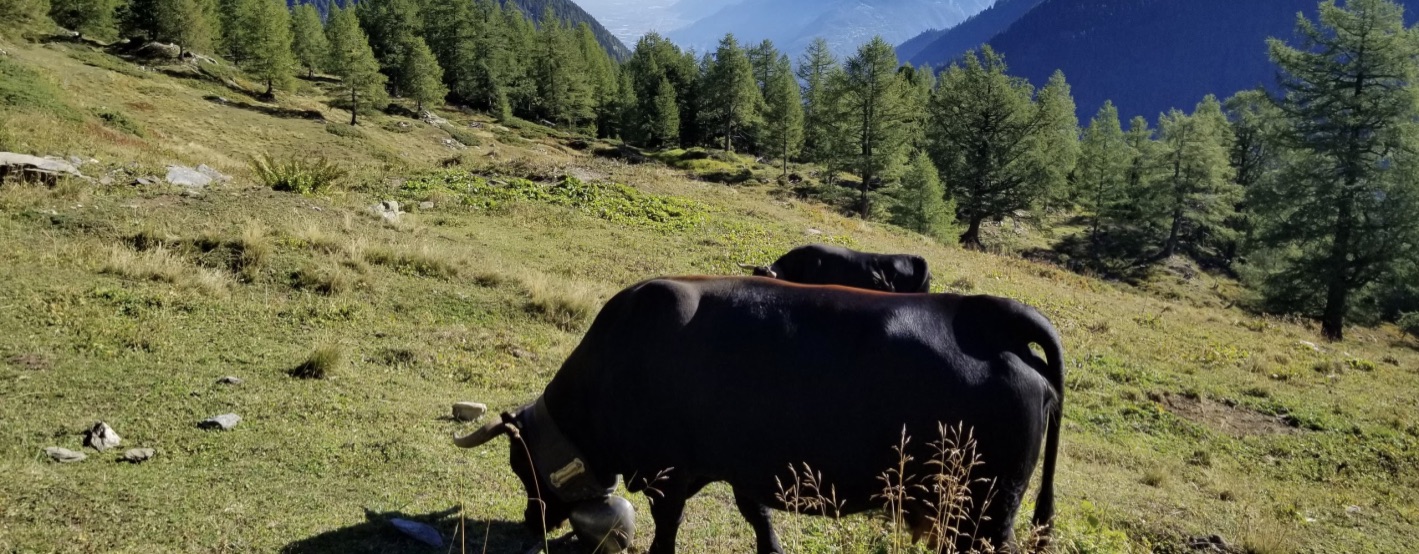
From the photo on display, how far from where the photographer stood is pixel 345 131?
44.6 meters

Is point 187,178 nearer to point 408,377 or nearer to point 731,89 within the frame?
point 408,377

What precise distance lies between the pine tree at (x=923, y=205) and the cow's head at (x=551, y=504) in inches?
1340

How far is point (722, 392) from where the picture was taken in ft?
13.1

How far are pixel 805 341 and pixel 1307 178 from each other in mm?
28772

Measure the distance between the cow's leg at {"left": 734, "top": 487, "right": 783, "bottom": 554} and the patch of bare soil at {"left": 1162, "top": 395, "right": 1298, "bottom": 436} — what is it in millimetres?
9255

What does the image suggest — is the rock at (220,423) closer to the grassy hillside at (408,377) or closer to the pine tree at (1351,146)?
the grassy hillside at (408,377)

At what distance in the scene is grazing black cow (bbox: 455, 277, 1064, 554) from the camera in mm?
3693

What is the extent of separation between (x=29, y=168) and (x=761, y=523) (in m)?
15.2

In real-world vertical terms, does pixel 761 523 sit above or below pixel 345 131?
below

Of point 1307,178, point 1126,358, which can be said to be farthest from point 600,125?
point 1126,358

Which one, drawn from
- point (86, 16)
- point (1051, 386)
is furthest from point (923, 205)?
point (86, 16)

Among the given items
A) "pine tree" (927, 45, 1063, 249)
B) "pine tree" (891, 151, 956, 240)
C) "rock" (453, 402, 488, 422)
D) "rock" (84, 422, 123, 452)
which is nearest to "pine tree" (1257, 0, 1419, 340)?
"pine tree" (891, 151, 956, 240)

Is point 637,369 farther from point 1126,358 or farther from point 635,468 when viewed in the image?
point 1126,358

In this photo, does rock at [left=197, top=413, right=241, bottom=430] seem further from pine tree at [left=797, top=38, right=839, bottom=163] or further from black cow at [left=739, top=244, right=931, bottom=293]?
pine tree at [left=797, top=38, right=839, bottom=163]
